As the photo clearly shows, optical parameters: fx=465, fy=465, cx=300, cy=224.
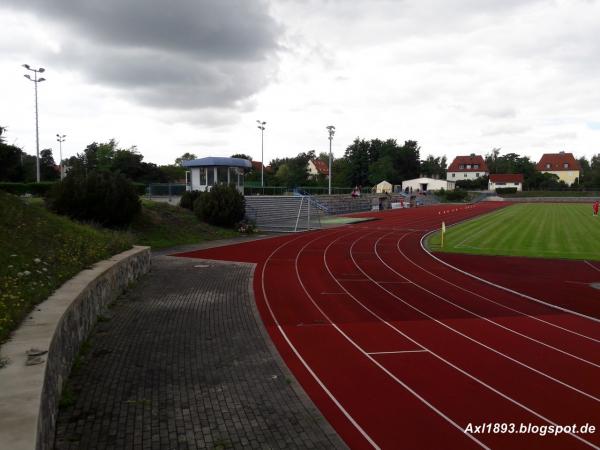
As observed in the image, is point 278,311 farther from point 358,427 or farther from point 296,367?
point 358,427

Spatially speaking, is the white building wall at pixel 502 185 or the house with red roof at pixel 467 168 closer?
the white building wall at pixel 502 185

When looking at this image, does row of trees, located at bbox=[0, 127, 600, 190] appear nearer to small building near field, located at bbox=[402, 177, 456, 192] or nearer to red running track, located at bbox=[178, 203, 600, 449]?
small building near field, located at bbox=[402, 177, 456, 192]

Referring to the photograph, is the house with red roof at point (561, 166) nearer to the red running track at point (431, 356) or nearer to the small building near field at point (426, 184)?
the small building near field at point (426, 184)

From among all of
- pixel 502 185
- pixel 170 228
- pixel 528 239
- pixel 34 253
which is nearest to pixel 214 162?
pixel 170 228

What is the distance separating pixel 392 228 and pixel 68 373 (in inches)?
1232

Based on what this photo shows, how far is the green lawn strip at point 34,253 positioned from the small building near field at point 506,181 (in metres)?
103

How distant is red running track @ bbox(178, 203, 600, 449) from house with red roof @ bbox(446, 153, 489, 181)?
116m

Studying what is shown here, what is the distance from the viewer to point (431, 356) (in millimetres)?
9469

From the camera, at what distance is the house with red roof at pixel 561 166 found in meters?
122

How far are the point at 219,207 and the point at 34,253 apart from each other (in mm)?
20194

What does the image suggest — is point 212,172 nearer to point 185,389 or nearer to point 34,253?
point 34,253

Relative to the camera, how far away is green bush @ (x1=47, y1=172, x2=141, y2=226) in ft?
71.6

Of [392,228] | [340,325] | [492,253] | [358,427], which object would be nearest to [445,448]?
[358,427]

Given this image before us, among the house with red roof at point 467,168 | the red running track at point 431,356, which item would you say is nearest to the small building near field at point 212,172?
the red running track at point 431,356
